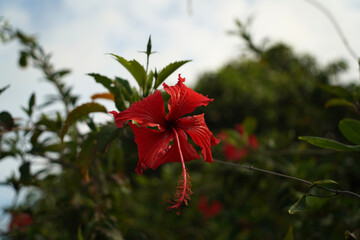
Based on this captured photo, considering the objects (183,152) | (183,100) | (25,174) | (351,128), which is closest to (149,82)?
(183,100)

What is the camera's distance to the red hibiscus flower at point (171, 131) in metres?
0.85

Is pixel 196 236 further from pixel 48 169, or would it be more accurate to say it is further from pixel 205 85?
pixel 205 85

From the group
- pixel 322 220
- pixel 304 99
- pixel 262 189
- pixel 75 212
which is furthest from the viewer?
pixel 304 99

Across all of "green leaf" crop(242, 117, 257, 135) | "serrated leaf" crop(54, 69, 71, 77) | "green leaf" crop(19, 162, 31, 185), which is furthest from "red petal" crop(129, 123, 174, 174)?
"green leaf" crop(242, 117, 257, 135)

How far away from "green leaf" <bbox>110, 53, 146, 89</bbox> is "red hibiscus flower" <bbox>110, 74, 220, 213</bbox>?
0.46ft

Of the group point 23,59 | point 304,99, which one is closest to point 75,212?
point 23,59

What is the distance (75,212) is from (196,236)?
1357 millimetres

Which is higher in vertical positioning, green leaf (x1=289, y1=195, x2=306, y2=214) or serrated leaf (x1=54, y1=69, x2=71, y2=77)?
serrated leaf (x1=54, y1=69, x2=71, y2=77)

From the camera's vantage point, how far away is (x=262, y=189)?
2525 mm

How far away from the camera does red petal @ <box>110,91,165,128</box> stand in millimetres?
808

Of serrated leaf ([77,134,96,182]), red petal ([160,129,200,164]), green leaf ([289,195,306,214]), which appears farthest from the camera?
serrated leaf ([77,134,96,182])

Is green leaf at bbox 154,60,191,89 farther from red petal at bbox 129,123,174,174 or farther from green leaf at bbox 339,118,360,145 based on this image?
green leaf at bbox 339,118,360,145

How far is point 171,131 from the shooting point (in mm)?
932

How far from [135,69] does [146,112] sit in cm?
18
